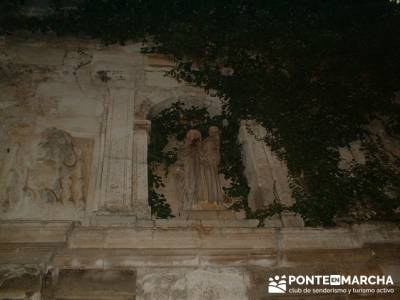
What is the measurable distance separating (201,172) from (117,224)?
1.72 metres

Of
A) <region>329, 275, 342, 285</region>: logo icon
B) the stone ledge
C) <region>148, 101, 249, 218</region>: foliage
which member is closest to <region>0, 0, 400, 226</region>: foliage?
<region>148, 101, 249, 218</region>: foliage

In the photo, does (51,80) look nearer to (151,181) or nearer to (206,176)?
(151,181)

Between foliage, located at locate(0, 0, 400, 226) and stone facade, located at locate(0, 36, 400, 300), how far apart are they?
1.40 ft

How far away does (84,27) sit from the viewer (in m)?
9.80

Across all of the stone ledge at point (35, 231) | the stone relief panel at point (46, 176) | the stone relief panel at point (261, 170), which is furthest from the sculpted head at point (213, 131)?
the stone ledge at point (35, 231)

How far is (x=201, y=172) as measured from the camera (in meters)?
7.34

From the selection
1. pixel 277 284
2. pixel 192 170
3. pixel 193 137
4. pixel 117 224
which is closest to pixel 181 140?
pixel 193 137

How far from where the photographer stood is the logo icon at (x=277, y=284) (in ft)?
18.2

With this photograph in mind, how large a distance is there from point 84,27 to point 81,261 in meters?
5.72

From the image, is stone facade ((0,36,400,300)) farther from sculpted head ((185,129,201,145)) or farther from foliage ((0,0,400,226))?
sculpted head ((185,129,201,145))

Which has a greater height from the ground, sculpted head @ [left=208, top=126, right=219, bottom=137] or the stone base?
sculpted head @ [left=208, top=126, right=219, bottom=137]

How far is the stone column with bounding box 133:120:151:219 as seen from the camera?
6523 millimetres

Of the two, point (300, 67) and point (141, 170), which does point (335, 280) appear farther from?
point (300, 67)

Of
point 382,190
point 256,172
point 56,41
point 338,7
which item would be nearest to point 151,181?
point 256,172
